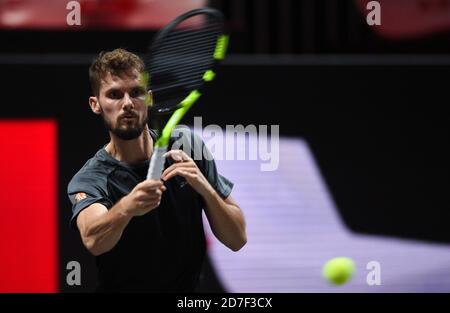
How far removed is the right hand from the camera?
324 centimetres

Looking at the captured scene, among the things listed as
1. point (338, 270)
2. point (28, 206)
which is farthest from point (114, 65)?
point (338, 270)

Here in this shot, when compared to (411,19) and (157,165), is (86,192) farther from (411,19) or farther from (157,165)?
(411,19)

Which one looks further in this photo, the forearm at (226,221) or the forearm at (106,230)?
the forearm at (226,221)

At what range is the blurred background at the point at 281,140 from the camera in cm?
543

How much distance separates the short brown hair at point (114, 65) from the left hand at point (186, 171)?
17.1 inches

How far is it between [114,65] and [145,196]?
0.67m

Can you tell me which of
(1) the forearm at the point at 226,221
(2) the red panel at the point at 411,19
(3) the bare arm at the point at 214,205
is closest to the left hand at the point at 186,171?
(3) the bare arm at the point at 214,205

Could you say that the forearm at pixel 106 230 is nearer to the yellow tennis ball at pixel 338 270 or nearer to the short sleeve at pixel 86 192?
the short sleeve at pixel 86 192

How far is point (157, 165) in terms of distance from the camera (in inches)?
130

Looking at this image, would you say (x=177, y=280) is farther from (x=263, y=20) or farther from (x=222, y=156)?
A: (x=263, y=20)

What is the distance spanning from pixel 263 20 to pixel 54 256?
181cm

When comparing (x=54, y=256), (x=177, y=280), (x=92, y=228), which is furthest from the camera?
(x=54, y=256)

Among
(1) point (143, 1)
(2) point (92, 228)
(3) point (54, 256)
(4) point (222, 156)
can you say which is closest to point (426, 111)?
Result: (4) point (222, 156)

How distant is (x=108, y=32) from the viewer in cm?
561
